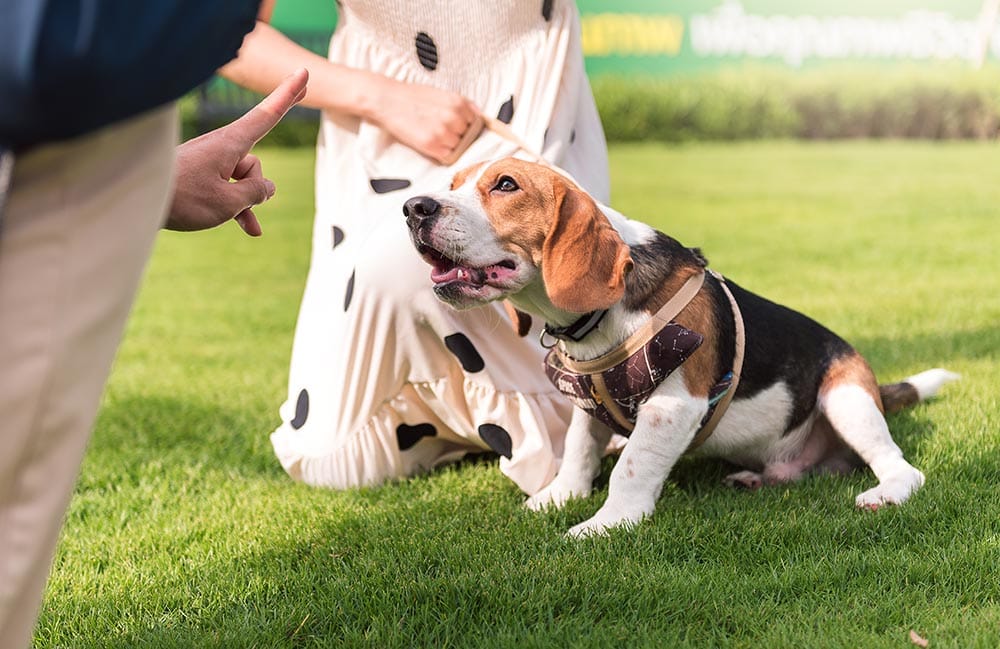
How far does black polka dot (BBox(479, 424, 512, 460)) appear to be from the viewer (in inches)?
156

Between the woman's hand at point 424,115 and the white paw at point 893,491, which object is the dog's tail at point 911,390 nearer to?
the white paw at point 893,491

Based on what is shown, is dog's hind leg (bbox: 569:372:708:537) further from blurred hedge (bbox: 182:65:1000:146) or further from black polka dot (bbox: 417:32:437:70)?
blurred hedge (bbox: 182:65:1000:146)

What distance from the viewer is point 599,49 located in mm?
18906

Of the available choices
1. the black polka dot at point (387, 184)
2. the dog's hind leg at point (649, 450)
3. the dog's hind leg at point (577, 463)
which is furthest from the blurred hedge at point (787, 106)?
the dog's hind leg at point (649, 450)

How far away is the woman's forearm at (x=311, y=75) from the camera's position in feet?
13.9

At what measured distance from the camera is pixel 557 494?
3.71m

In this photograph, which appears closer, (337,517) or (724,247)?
(337,517)

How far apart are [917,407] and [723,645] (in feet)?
7.37

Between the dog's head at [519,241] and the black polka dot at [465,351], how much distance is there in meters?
0.70

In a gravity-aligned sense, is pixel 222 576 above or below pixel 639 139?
above

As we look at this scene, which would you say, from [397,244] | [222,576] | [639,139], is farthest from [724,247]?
[639,139]

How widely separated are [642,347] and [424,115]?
1.35 metres

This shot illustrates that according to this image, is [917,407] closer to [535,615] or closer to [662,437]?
[662,437]

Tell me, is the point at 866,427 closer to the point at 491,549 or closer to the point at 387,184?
the point at 491,549
